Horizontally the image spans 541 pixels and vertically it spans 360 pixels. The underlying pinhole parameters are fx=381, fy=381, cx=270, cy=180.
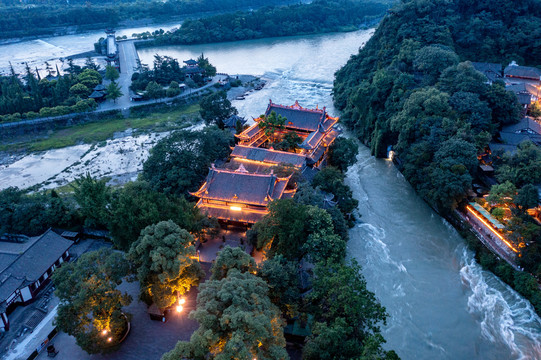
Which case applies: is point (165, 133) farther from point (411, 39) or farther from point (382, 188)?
point (411, 39)

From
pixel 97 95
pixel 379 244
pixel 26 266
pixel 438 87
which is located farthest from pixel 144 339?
pixel 97 95

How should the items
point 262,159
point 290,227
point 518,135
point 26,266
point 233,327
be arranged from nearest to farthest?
1. point 233,327
2. point 290,227
3. point 26,266
4. point 262,159
5. point 518,135

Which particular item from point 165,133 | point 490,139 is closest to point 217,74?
point 165,133

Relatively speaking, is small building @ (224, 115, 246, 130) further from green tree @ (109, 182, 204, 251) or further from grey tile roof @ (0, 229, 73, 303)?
grey tile roof @ (0, 229, 73, 303)

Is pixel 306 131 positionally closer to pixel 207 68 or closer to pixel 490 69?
pixel 490 69

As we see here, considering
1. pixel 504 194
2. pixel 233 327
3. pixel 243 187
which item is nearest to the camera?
pixel 233 327

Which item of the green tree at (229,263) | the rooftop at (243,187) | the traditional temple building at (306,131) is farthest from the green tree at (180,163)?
the green tree at (229,263)

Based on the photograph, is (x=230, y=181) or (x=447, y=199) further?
(x=447, y=199)
